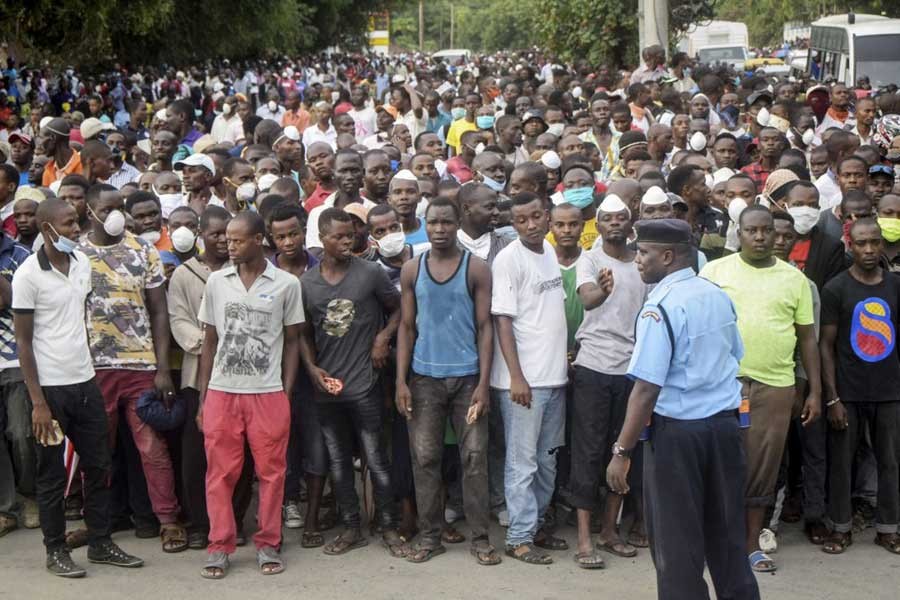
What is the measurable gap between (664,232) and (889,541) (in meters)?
2.48

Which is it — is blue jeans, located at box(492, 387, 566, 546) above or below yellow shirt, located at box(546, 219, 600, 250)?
below

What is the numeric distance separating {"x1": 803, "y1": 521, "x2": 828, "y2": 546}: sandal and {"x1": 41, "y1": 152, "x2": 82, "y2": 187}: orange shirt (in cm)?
619

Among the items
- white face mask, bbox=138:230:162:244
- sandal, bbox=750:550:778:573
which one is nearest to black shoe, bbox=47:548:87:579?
white face mask, bbox=138:230:162:244

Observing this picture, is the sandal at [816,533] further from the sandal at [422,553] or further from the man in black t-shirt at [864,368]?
the sandal at [422,553]

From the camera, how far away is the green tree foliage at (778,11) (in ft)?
110

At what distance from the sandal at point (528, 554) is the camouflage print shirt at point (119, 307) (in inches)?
81.8

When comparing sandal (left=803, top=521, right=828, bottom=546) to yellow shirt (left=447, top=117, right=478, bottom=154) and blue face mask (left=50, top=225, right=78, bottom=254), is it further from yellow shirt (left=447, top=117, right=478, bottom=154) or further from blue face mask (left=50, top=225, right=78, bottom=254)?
yellow shirt (left=447, top=117, right=478, bottom=154)

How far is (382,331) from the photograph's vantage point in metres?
6.34

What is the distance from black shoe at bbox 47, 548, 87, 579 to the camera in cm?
599

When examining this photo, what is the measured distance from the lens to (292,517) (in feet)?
22.2

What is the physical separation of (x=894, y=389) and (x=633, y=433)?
213 centimetres

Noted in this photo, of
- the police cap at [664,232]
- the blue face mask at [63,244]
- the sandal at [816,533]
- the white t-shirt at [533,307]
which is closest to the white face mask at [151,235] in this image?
the blue face mask at [63,244]

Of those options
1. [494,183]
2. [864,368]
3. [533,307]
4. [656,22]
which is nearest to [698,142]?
[494,183]

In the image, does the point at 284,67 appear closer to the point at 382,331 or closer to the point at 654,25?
the point at 654,25
